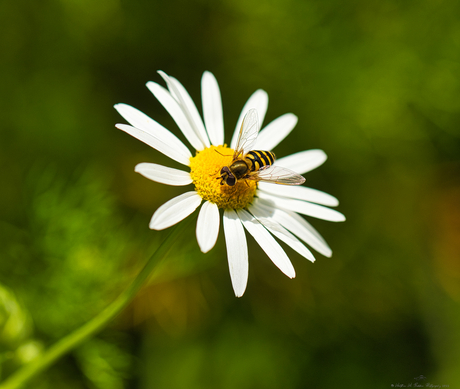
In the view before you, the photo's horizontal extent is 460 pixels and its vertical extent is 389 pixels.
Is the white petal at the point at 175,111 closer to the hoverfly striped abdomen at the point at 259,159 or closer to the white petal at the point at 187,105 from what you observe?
the white petal at the point at 187,105

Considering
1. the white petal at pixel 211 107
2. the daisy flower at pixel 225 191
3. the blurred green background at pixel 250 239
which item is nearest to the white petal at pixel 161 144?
the daisy flower at pixel 225 191

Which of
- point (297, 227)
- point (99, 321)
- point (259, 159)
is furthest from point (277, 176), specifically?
point (99, 321)

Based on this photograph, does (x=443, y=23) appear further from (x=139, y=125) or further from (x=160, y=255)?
(x=160, y=255)

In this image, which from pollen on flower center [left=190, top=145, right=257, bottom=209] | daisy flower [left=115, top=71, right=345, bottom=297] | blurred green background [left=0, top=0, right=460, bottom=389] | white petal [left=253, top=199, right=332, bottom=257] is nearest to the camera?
daisy flower [left=115, top=71, right=345, bottom=297]

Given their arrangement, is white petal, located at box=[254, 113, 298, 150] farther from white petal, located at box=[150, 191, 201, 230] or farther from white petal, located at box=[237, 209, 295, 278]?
white petal, located at box=[150, 191, 201, 230]

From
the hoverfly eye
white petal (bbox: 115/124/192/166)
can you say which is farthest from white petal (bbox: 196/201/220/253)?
white petal (bbox: 115/124/192/166)

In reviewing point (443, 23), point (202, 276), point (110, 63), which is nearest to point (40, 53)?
point (110, 63)

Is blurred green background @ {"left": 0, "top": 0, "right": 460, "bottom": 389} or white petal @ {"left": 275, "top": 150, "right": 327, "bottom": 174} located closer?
white petal @ {"left": 275, "top": 150, "right": 327, "bottom": 174}
